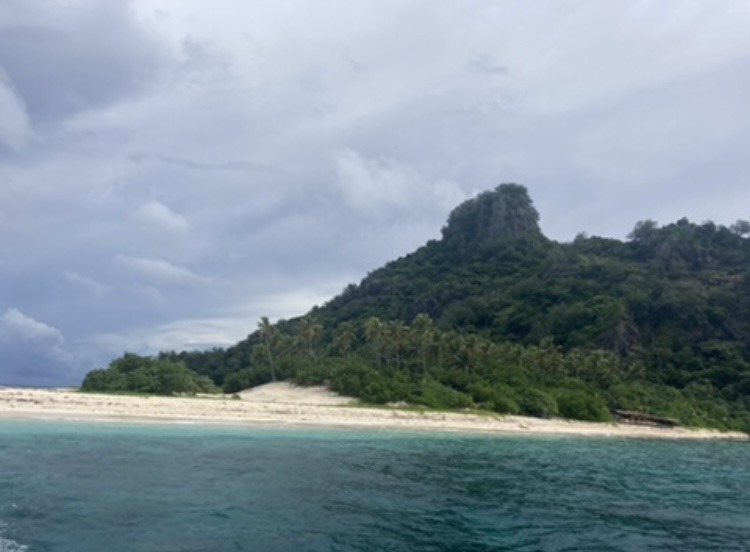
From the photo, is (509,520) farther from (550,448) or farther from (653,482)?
(550,448)

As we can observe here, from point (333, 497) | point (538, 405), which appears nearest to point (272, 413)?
point (538, 405)

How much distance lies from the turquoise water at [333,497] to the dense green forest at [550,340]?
112ft

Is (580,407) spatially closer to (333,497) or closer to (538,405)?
(538,405)

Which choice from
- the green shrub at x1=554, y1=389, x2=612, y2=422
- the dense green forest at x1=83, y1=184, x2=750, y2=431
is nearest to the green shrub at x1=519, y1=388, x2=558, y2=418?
the dense green forest at x1=83, y1=184, x2=750, y2=431

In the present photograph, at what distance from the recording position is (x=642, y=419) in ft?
275

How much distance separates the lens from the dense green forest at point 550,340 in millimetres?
78875

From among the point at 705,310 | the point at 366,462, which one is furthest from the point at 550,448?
the point at 705,310

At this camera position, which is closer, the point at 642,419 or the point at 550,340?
the point at 642,419

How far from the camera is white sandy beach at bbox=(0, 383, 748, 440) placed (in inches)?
1946

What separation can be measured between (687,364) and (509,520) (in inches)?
4472

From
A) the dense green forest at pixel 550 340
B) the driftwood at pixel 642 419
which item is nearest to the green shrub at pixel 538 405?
the dense green forest at pixel 550 340

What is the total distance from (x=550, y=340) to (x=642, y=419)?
2964cm

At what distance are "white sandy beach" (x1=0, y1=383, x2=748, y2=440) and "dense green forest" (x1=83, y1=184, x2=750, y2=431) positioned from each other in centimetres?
489

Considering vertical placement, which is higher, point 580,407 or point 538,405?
point 538,405
